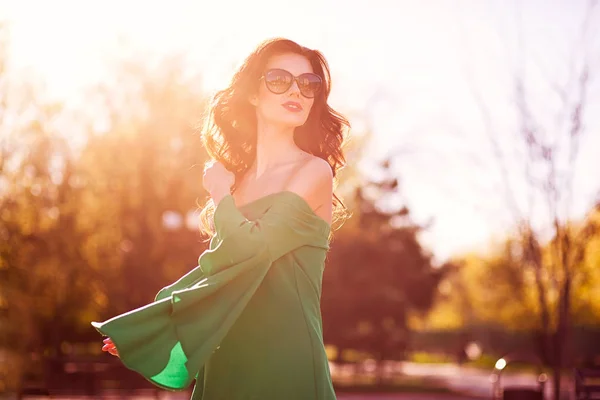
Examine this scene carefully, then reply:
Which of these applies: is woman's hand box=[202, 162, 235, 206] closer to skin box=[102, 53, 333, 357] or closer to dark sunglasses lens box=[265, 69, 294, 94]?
skin box=[102, 53, 333, 357]

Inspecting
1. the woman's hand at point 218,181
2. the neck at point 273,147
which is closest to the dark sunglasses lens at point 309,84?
the neck at point 273,147

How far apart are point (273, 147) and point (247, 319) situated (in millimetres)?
644

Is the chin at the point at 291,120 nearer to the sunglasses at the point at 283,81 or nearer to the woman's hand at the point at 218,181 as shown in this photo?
the sunglasses at the point at 283,81

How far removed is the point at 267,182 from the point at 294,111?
27cm

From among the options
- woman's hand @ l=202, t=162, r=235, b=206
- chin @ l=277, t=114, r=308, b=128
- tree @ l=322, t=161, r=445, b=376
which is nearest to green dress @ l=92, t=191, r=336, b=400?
woman's hand @ l=202, t=162, r=235, b=206

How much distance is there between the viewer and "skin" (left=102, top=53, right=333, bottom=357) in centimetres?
290

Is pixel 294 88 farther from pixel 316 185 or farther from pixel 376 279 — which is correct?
pixel 376 279

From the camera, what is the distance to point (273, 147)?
3.09 m

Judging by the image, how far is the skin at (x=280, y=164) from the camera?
2.90m

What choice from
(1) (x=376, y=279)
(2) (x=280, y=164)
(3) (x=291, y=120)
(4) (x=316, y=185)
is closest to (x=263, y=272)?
(4) (x=316, y=185)

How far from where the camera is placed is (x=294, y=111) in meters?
3.06

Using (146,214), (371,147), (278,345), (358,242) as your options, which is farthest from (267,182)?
(371,147)

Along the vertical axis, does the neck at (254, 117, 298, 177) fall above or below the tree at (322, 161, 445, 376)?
below

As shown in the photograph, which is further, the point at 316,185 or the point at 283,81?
the point at 283,81
